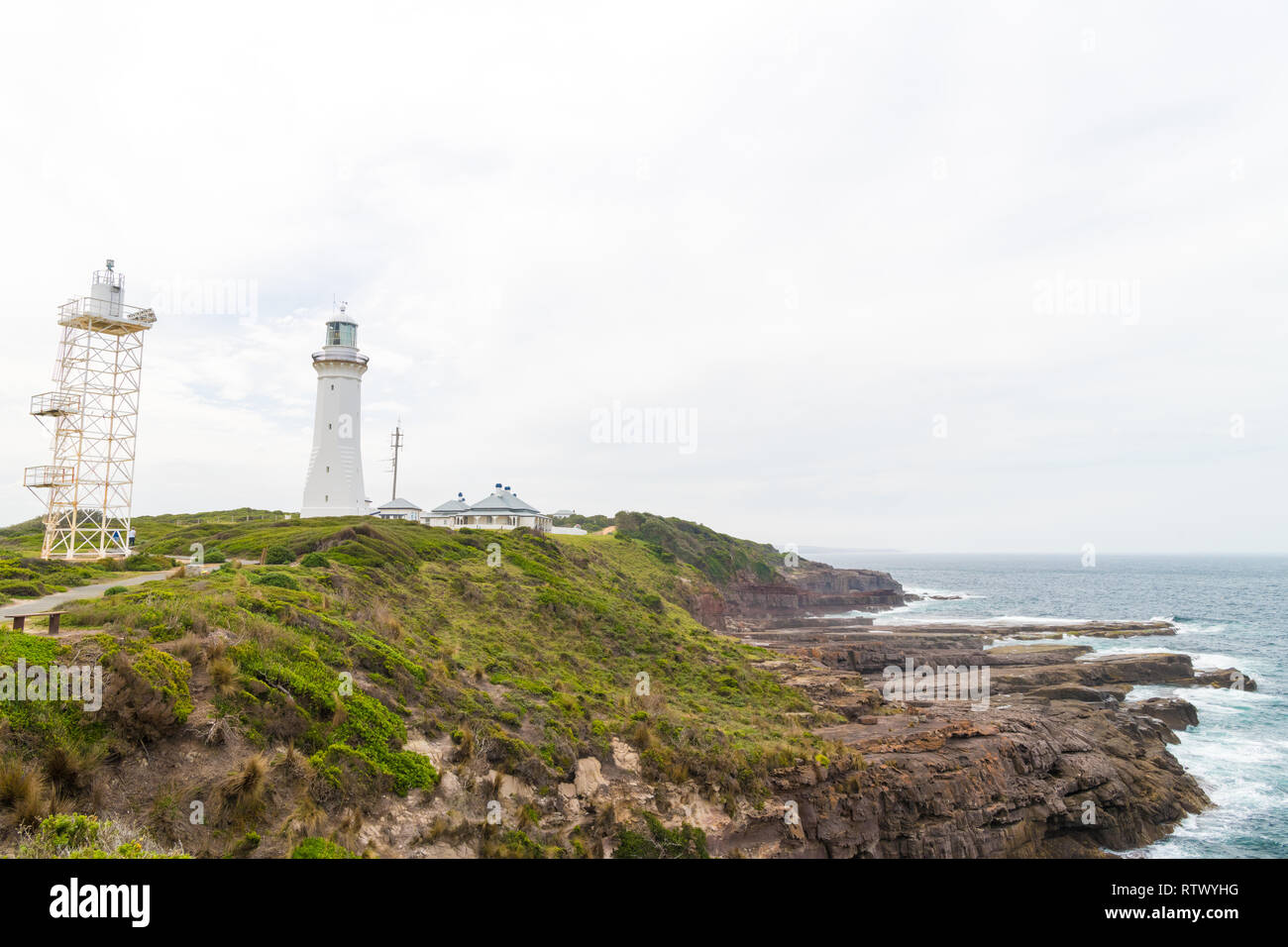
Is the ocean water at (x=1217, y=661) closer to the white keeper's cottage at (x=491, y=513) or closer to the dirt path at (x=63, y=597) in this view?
the dirt path at (x=63, y=597)

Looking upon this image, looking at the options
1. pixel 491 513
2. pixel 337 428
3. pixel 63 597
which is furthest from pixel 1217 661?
pixel 63 597

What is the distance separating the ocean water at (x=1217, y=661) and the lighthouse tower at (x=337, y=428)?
4113cm

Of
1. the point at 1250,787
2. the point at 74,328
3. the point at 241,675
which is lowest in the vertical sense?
the point at 1250,787

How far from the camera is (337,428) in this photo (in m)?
40.2

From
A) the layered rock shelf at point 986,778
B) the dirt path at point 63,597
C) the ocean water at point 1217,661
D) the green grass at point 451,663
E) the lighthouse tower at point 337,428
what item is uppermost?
the lighthouse tower at point 337,428

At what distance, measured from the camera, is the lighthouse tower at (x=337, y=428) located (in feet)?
132

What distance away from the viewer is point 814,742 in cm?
2194

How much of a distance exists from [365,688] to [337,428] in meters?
28.3

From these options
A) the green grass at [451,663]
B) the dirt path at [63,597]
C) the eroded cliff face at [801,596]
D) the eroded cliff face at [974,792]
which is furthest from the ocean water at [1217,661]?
the dirt path at [63,597]

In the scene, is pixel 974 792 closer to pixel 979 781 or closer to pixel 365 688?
pixel 979 781

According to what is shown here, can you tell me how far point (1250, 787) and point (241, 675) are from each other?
120 ft

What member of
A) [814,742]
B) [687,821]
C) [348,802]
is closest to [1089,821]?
[814,742]
